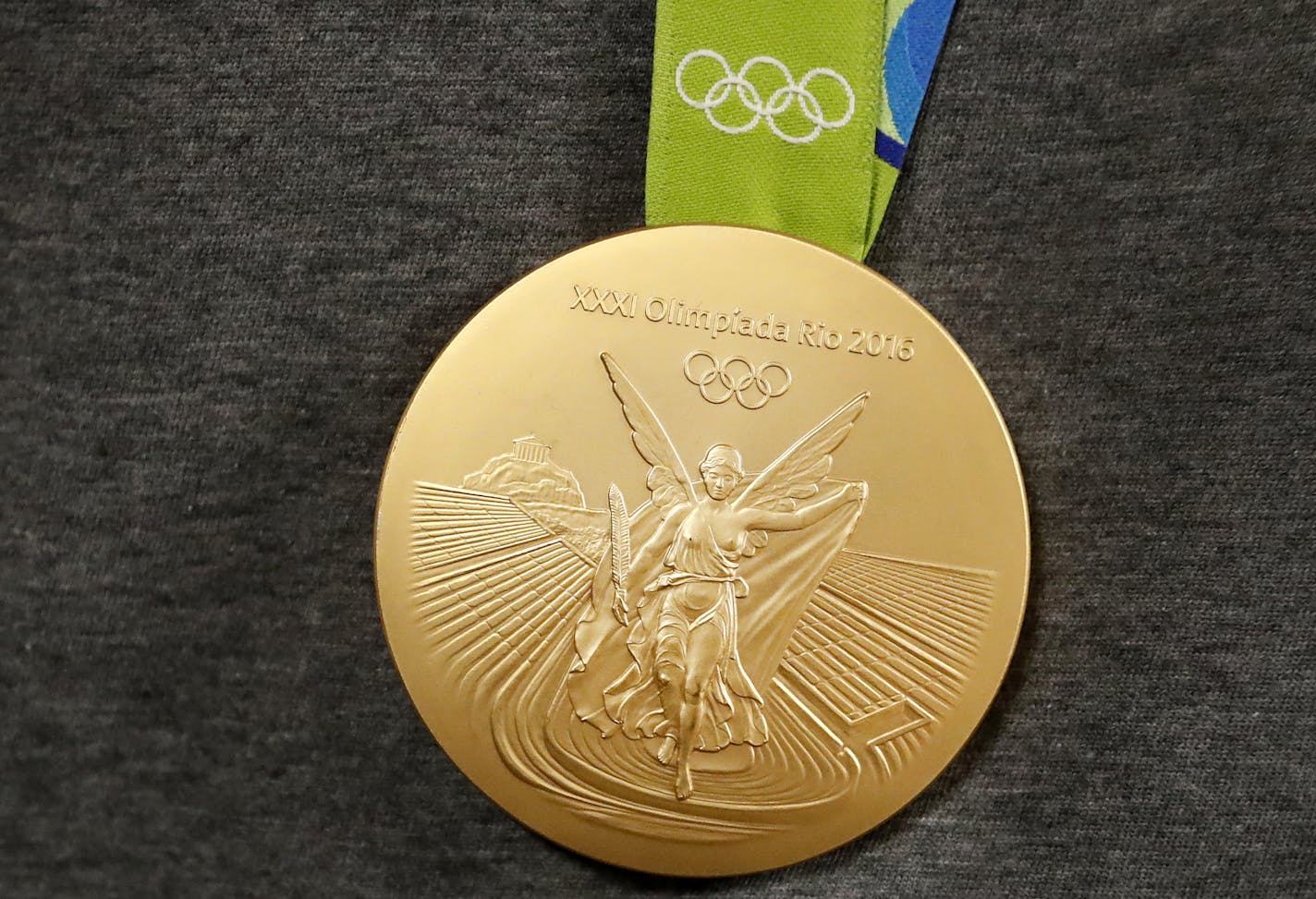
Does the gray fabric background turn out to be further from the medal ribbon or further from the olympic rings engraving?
the olympic rings engraving

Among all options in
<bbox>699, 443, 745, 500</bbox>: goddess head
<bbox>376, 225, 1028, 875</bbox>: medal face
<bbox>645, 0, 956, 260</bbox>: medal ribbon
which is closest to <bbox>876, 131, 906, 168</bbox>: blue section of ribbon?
<bbox>645, 0, 956, 260</bbox>: medal ribbon

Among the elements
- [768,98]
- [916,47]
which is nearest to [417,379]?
[768,98]

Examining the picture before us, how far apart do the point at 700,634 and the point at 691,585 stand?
3 centimetres

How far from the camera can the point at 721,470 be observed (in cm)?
64

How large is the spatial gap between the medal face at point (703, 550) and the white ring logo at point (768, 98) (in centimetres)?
10

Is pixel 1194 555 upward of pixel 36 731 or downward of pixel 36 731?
upward

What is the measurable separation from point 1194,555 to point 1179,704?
0.34ft

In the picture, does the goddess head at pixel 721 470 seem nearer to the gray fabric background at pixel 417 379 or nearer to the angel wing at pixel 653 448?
the angel wing at pixel 653 448

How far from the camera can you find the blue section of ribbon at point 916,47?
2.28ft

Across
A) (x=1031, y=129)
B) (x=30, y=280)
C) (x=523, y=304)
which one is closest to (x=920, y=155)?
(x=1031, y=129)

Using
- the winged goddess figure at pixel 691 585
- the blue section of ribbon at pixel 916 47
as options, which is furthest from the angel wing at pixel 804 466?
the blue section of ribbon at pixel 916 47

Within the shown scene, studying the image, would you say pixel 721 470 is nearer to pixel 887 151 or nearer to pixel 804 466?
pixel 804 466

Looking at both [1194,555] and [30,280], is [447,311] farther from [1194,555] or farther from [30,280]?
[1194,555]

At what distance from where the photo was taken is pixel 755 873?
2.25 ft
